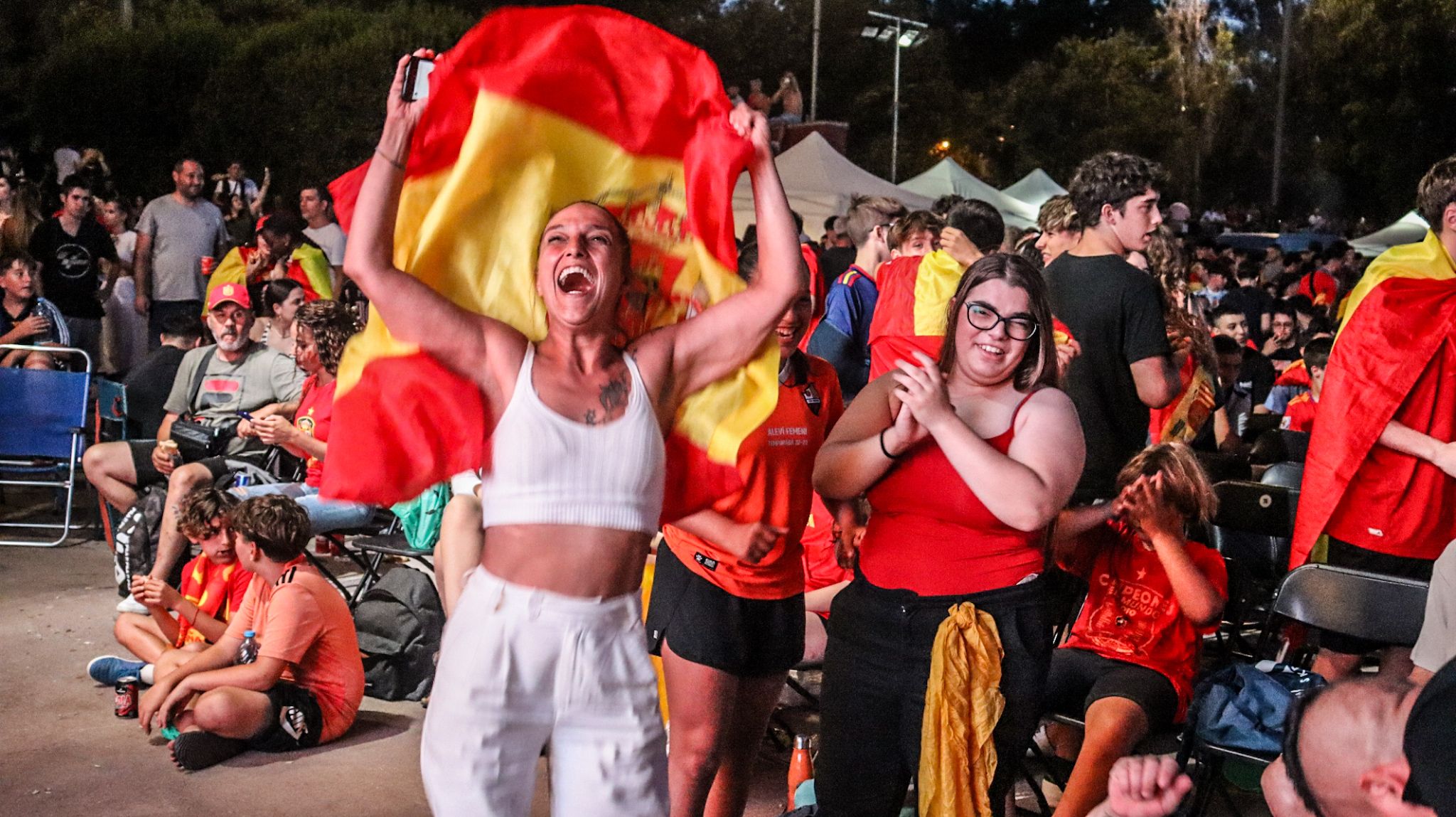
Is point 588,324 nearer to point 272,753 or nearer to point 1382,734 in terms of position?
point 1382,734

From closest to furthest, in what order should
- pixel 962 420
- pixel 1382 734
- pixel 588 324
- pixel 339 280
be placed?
pixel 1382 734 → pixel 588 324 → pixel 962 420 → pixel 339 280

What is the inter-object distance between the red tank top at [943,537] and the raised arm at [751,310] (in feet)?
1.69

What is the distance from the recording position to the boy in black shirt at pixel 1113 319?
13.2ft

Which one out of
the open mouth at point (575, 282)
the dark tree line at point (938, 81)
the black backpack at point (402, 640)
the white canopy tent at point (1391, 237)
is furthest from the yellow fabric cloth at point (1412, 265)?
the dark tree line at point (938, 81)

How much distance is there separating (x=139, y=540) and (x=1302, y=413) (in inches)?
224

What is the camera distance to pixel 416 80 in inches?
103

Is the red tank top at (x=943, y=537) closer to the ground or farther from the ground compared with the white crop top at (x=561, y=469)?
closer to the ground

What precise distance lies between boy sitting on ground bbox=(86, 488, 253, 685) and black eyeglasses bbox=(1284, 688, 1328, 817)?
4.19 meters

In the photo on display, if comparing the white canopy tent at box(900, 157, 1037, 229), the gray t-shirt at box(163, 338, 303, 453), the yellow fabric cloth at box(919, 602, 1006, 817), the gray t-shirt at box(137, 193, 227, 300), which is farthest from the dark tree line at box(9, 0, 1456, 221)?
the yellow fabric cloth at box(919, 602, 1006, 817)

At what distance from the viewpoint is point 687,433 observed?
9.22ft


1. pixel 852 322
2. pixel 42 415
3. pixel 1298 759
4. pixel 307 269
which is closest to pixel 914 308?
pixel 852 322

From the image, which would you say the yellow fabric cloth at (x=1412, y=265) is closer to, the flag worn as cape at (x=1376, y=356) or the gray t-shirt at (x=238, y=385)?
the flag worn as cape at (x=1376, y=356)

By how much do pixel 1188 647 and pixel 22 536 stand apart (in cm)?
684

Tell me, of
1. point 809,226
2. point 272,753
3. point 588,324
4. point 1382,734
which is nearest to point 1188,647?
point 588,324
